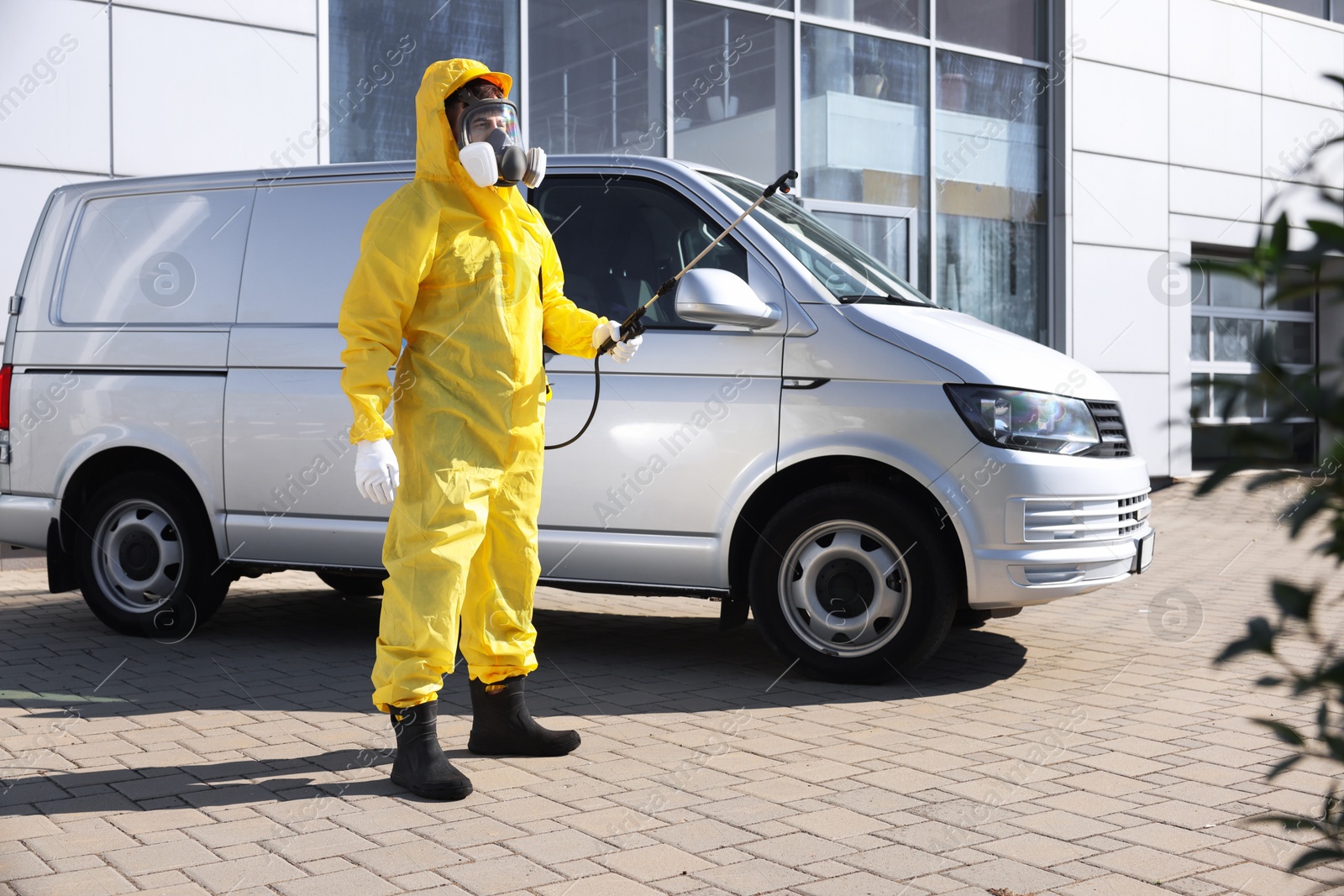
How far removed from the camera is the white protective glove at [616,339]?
4.43m

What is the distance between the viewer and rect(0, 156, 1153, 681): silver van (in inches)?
201

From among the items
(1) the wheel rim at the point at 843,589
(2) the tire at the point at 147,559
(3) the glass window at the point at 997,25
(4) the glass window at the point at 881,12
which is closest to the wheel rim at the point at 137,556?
(2) the tire at the point at 147,559

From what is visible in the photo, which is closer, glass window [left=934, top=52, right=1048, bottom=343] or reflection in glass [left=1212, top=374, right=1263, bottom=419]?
reflection in glass [left=1212, top=374, right=1263, bottom=419]

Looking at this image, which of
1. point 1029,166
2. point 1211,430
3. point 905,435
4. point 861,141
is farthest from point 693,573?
point 1029,166

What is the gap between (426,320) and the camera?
13.1 ft

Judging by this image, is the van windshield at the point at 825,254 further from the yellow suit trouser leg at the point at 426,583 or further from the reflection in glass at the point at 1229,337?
the reflection in glass at the point at 1229,337

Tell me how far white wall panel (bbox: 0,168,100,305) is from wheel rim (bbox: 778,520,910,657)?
6267 mm

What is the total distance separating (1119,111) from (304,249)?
1124 centimetres

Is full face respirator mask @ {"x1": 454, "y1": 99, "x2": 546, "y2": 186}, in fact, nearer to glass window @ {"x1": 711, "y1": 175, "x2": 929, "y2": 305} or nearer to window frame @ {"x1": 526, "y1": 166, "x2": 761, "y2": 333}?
window frame @ {"x1": 526, "y1": 166, "x2": 761, "y2": 333}

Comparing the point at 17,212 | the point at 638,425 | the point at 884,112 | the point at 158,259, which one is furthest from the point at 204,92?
the point at 884,112

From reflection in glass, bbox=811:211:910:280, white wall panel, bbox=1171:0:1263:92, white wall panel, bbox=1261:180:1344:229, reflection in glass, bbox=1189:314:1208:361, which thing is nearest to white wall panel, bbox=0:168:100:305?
reflection in glass, bbox=811:211:910:280

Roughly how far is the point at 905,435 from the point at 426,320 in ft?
6.67

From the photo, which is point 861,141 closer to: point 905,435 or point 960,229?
point 960,229

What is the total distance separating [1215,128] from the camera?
1538 centimetres
